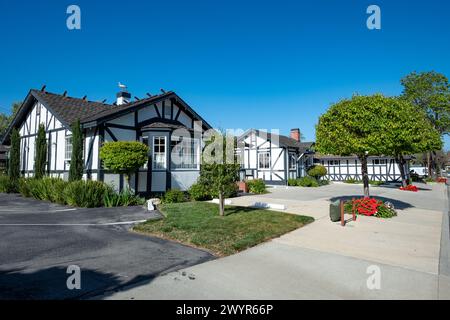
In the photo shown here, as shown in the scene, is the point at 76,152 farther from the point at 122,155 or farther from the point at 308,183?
the point at 308,183

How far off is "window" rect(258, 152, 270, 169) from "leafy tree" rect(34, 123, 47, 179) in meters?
19.2

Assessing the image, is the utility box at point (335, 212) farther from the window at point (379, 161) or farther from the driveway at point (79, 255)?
the window at point (379, 161)

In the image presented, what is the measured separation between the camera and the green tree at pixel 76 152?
13523 mm

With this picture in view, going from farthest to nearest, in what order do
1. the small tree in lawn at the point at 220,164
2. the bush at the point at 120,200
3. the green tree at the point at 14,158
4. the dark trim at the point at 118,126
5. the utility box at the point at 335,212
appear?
the green tree at the point at 14,158, the dark trim at the point at 118,126, the bush at the point at 120,200, the small tree in lawn at the point at 220,164, the utility box at the point at 335,212

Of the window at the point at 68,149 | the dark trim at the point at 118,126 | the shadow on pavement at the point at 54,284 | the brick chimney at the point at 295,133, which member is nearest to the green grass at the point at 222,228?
the shadow on pavement at the point at 54,284

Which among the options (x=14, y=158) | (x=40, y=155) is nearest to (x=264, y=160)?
(x=40, y=155)

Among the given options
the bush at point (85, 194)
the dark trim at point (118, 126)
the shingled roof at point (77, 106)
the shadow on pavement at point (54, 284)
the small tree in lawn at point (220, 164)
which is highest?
the shingled roof at point (77, 106)

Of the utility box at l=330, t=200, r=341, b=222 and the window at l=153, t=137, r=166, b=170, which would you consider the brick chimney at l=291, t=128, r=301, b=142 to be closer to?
the window at l=153, t=137, r=166, b=170

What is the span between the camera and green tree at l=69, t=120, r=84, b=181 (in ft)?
44.4

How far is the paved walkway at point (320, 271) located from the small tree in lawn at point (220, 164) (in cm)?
288

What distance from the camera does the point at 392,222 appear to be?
30.1 feet

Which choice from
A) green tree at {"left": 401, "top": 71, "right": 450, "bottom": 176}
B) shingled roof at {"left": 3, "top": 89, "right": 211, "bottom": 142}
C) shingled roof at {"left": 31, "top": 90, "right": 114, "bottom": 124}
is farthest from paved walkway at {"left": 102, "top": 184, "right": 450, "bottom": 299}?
green tree at {"left": 401, "top": 71, "right": 450, "bottom": 176}

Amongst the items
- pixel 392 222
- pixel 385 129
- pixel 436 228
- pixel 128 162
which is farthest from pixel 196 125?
pixel 436 228

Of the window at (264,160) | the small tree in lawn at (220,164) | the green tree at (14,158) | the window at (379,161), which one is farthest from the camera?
the window at (379,161)
